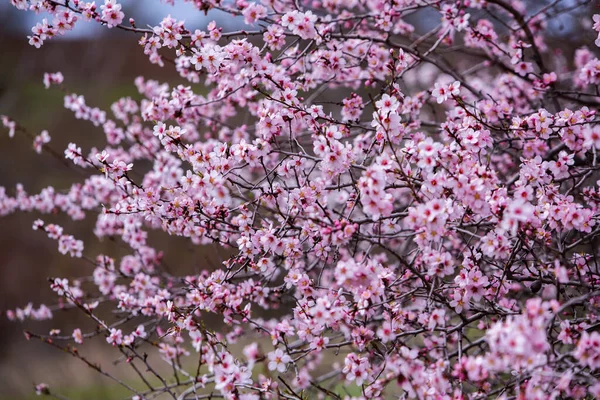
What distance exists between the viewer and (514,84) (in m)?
4.75

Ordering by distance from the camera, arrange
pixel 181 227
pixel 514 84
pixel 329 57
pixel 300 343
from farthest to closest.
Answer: pixel 514 84, pixel 300 343, pixel 329 57, pixel 181 227

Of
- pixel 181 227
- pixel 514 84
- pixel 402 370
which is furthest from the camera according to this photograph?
pixel 514 84

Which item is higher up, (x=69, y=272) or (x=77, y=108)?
(x=69, y=272)

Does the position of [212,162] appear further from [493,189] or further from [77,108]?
[77,108]

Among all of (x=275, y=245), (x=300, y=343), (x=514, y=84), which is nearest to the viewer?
(x=275, y=245)

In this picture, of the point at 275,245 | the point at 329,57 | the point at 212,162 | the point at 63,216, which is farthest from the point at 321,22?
the point at 63,216

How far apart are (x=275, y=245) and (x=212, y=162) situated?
2.04 feet

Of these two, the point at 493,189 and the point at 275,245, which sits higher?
the point at 493,189

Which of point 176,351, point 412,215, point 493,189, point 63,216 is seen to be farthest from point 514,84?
point 63,216

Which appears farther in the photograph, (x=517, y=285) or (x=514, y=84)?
(x=514, y=84)

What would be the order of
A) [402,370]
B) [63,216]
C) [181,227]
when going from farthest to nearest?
[63,216] → [181,227] → [402,370]

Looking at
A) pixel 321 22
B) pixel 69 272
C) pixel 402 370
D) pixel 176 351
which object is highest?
pixel 69 272

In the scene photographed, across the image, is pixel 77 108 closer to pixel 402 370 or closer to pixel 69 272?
pixel 402 370

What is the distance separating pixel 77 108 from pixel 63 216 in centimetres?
829
